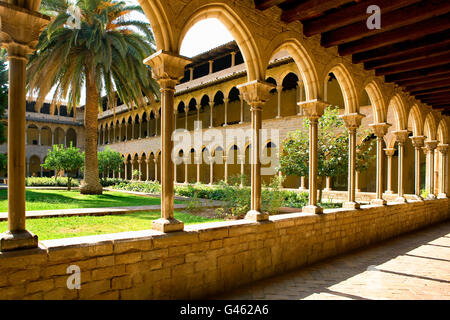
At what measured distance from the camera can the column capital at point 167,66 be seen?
3.62 meters

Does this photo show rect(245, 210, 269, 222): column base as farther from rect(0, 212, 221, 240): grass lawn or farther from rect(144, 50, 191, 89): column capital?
rect(0, 212, 221, 240): grass lawn

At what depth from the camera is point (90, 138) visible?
12086mm

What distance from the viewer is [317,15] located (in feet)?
16.9

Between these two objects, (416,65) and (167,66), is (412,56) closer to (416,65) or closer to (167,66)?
(416,65)

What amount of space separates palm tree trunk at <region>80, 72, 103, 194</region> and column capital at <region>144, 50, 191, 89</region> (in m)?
8.88

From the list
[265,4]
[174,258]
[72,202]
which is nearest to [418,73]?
[265,4]

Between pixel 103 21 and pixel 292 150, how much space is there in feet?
22.5

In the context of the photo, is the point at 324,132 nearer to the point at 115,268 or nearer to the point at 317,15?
the point at 317,15

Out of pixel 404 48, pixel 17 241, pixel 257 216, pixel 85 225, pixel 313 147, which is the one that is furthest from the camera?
pixel 85 225

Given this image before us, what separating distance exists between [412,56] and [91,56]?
9.43 meters

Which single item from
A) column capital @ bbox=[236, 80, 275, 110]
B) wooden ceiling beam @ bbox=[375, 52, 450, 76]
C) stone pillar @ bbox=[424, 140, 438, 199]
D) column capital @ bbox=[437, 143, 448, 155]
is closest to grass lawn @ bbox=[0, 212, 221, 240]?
column capital @ bbox=[236, 80, 275, 110]

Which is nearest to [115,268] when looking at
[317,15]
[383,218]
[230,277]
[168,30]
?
[230,277]

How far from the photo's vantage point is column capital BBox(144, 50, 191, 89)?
3.62 metres

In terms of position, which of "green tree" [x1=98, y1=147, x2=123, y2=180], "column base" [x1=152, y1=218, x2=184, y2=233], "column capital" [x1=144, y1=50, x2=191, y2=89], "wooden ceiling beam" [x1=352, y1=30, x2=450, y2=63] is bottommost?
"column base" [x1=152, y1=218, x2=184, y2=233]
